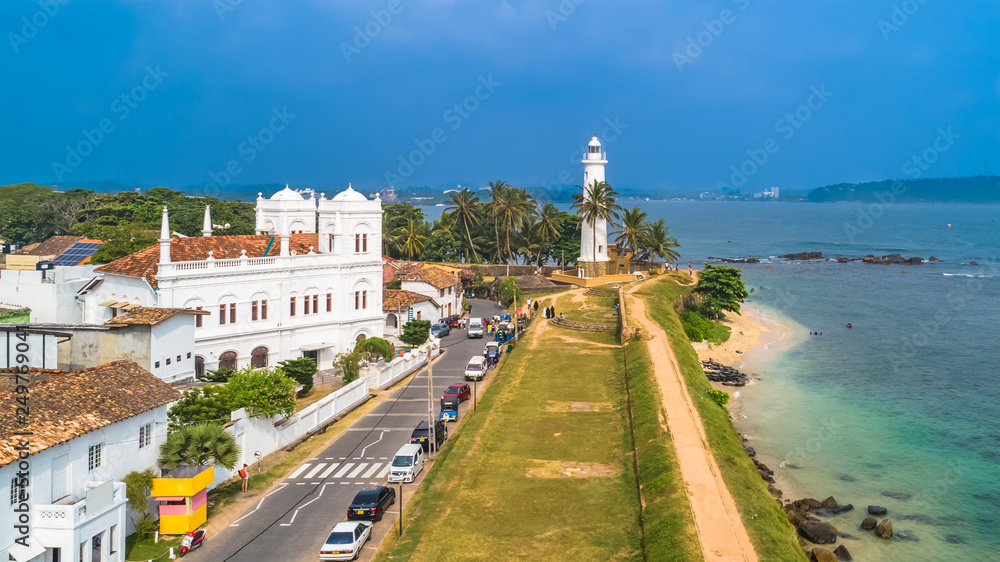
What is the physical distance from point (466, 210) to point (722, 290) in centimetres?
3640

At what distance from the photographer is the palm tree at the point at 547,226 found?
96.6 meters

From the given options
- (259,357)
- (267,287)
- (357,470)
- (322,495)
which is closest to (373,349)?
(259,357)

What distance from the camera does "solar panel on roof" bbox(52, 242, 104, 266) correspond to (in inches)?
2378

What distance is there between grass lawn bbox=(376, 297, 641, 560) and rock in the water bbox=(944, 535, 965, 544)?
43.2 ft

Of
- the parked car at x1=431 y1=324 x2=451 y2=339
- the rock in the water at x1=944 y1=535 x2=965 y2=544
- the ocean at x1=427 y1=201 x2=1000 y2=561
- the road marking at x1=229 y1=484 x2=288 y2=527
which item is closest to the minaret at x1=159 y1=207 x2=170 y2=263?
the road marking at x1=229 y1=484 x2=288 y2=527

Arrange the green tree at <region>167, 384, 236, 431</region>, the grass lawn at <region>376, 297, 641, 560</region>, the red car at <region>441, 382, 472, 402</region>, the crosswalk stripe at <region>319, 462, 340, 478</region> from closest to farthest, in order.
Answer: the grass lawn at <region>376, 297, 641, 560</region> < the crosswalk stripe at <region>319, 462, 340, 478</region> < the green tree at <region>167, 384, 236, 431</region> < the red car at <region>441, 382, 472, 402</region>

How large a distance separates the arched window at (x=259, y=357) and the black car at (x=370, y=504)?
23.9 m

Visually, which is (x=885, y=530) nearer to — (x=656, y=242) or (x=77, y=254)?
(x=77, y=254)

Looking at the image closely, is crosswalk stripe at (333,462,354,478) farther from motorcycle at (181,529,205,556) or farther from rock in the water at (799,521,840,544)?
rock in the water at (799,521,840,544)

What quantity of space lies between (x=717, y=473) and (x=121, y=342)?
2776 centimetres

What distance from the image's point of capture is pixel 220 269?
1934 inches

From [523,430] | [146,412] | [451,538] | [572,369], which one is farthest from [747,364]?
[146,412]

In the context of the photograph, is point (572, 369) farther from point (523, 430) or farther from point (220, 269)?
point (220, 269)

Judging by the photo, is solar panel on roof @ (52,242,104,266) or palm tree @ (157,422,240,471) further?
solar panel on roof @ (52,242,104,266)
